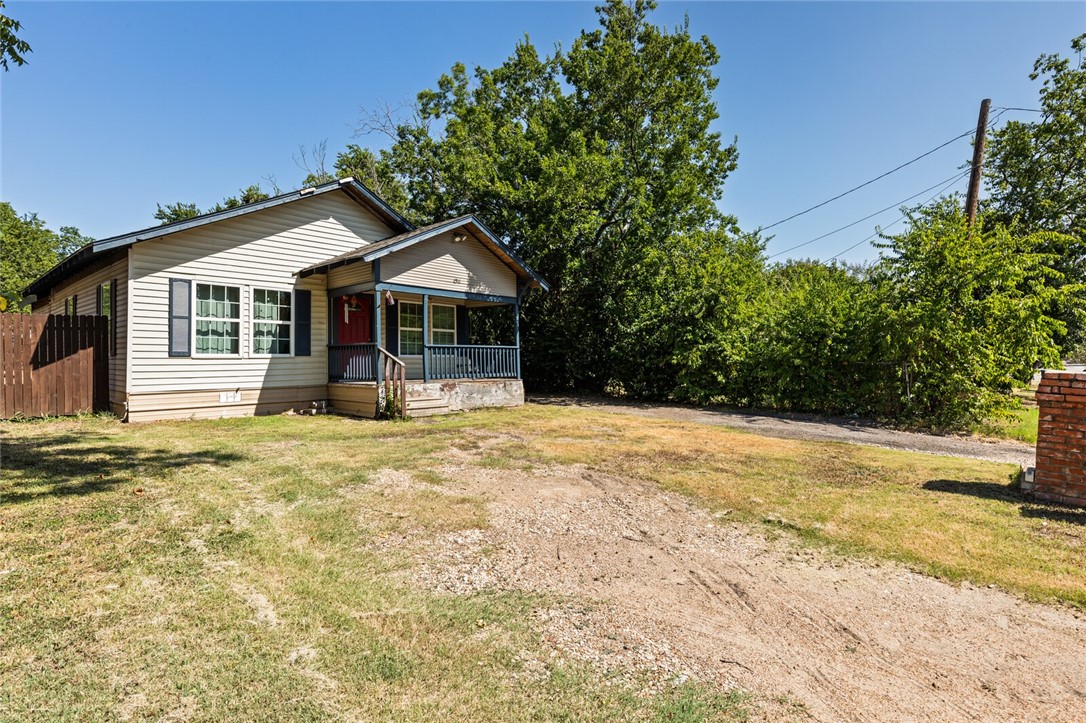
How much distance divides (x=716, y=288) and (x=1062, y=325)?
283 inches

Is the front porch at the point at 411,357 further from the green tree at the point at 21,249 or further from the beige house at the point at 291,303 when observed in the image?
the green tree at the point at 21,249

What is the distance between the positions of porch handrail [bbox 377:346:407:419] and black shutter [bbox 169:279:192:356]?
3.94 m

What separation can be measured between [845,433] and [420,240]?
10.3 m

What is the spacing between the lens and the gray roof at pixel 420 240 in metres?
12.1

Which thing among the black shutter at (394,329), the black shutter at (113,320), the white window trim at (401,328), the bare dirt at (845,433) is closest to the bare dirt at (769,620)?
the bare dirt at (845,433)

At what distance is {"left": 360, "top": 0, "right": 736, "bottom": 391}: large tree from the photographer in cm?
1731

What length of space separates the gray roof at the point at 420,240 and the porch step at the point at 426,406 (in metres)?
3.40

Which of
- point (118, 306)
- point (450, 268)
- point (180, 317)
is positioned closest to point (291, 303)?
point (180, 317)

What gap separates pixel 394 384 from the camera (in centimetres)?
1212

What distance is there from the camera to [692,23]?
18766mm

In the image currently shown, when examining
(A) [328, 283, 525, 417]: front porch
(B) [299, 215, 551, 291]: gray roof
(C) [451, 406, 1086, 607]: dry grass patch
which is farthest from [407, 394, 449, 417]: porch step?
(C) [451, 406, 1086, 607]: dry grass patch

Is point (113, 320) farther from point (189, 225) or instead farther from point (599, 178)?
point (599, 178)

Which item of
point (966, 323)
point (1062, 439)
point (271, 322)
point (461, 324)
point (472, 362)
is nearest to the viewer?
point (1062, 439)

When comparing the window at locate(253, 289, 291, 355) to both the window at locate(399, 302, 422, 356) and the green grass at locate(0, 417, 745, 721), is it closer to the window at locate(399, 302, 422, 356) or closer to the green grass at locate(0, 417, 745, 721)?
the window at locate(399, 302, 422, 356)
